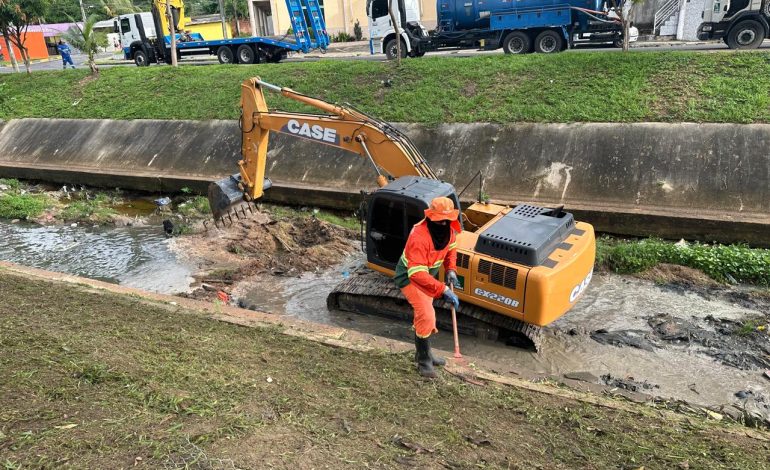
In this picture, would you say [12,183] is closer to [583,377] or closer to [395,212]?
[395,212]

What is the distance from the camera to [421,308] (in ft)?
16.3

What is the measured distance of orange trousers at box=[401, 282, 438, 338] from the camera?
494cm

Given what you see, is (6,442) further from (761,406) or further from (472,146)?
(472,146)

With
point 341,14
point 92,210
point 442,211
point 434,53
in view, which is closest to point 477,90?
point 92,210

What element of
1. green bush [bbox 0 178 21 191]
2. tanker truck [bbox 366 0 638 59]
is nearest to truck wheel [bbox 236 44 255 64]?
tanker truck [bbox 366 0 638 59]

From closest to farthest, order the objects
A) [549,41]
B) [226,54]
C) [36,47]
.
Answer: [549,41], [226,54], [36,47]

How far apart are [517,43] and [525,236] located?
12877mm

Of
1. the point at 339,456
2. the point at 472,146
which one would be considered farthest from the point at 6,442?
the point at 472,146

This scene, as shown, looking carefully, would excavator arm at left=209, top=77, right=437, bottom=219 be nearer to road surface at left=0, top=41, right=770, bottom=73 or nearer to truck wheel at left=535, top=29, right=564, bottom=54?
road surface at left=0, top=41, right=770, bottom=73

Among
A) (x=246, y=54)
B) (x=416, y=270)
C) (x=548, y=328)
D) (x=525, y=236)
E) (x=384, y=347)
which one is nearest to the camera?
(x=416, y=270)

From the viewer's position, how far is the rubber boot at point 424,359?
16.7 feet

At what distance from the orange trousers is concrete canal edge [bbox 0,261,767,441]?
57cm

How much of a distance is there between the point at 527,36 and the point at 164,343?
49.5ft

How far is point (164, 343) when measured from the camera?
216 inches
